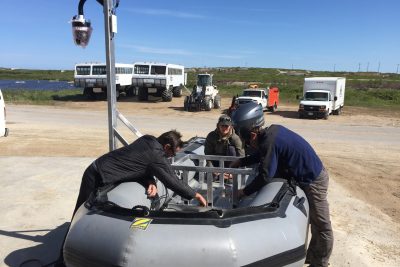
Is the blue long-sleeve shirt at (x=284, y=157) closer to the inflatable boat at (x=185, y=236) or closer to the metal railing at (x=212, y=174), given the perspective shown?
the inflatable boat at (x=185, y=236)

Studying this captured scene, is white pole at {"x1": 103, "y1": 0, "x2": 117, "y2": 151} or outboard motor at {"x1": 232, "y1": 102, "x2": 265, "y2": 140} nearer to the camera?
outboard motor at {"x1": 232, "y1": 102, "x2": 265, "y2": 140}

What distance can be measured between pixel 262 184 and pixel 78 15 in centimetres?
353

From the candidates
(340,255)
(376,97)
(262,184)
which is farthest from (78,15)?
(376,97)

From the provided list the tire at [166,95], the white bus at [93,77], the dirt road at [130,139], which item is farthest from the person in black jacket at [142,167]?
the tire at [166,95]

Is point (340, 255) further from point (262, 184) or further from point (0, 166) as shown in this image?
point (0, 166)

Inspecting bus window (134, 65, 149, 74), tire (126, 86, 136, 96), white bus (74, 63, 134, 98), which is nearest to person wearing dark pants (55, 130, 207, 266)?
white bus (74, 63, 134, 98)

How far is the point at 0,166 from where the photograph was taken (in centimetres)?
935

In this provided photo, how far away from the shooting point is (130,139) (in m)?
14.4

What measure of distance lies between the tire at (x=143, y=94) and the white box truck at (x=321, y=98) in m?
12.6

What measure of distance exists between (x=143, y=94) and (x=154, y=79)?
2.26m

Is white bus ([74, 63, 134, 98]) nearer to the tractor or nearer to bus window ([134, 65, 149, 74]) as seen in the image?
bus window ([134, 65, 149, 74])

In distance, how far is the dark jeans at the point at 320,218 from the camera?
4.40 metres

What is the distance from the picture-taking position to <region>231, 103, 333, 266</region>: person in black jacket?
4105 mm

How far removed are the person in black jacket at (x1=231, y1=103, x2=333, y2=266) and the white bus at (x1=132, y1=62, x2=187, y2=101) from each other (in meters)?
26.2
